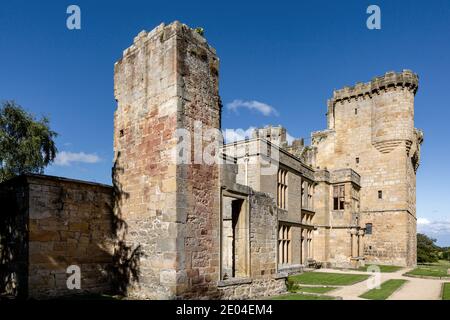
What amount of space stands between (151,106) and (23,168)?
1807 centimetres

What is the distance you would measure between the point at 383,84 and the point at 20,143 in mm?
28781

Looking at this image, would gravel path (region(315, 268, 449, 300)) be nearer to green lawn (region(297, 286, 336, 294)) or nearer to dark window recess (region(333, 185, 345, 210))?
green lawn (region(297, 286, 336, 294))

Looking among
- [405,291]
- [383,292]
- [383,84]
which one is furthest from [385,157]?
[383,292]

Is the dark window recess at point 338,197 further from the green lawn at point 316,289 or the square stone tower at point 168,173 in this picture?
the square stone tower at point 168,173

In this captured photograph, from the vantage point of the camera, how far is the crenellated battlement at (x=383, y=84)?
30.3 m

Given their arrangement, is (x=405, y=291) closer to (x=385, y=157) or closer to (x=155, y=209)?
(x=155, y=209)

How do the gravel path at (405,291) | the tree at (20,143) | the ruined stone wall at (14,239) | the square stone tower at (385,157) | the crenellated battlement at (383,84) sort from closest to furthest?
the ruined stone wall at (14,239) < the gravel path at (405,291) < the tree at (20,143) < the square stone tower at (385,157) < the crenellated battlement at (383,84)

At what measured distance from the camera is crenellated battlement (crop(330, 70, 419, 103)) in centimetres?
3034

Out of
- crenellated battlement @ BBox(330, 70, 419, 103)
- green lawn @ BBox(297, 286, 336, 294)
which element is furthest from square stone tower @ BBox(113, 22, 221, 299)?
crenellated battlement @ BBox(330, 70, 419, 103)

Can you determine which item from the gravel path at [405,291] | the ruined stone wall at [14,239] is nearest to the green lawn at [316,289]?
the gravel path at [405,291]

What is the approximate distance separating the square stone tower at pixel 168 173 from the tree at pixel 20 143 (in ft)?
53.0

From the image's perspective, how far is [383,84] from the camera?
31.2 m

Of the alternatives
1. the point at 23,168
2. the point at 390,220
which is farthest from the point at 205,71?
the point at 390,220
